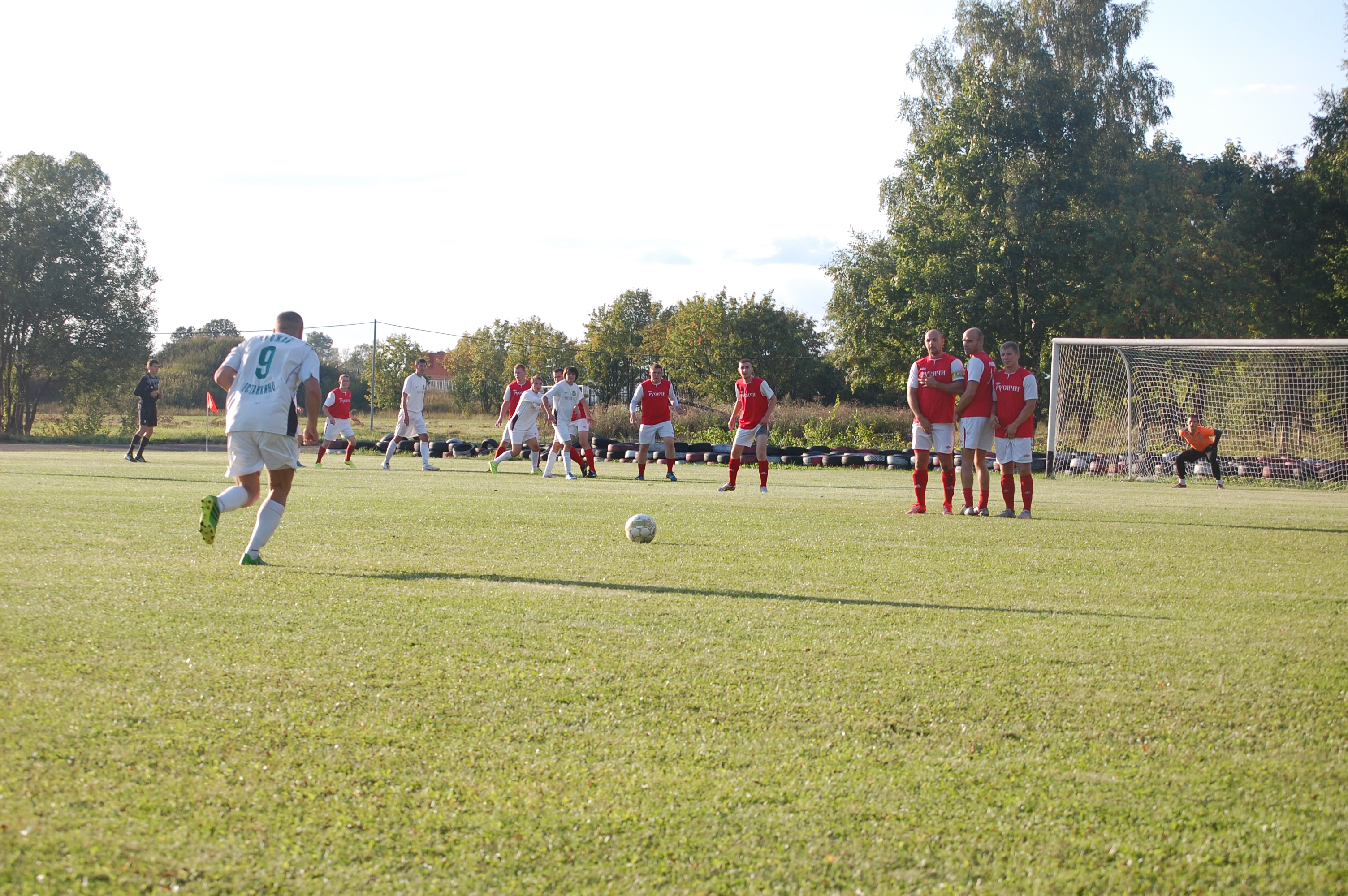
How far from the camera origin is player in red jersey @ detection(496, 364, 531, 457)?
70.8 ft


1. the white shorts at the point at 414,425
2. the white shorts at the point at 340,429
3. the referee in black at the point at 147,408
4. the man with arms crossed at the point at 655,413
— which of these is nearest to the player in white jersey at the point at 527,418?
the white shorts at the point at 414,425

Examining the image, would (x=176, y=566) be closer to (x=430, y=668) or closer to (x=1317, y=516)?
(x=430, y=668)

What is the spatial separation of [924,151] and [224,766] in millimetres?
39455

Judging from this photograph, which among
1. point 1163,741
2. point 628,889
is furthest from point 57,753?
point 1163,741

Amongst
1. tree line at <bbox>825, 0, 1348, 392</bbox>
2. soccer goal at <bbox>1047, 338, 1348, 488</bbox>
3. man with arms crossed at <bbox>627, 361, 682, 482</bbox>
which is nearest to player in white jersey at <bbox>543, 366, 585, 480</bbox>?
man with arms crossed at <bbox>627, 361, 682, 482</bbox>

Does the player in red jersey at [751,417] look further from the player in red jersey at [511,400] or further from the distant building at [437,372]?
the distant building at [437,372]

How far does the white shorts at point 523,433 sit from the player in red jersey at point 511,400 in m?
0.37

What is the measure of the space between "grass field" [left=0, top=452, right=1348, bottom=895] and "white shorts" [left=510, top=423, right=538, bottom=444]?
13.4 m

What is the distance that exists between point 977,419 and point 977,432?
15 cm

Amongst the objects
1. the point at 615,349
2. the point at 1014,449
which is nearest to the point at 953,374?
the point at 1014,449

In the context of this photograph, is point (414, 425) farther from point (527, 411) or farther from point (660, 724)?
point (660, 724)

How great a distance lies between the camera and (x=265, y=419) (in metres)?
A: 6.97

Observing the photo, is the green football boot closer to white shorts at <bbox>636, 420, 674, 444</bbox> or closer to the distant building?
white shorts at <bbox>636, 420, 674, 444</bbox>

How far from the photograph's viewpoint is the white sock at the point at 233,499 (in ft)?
22.6
